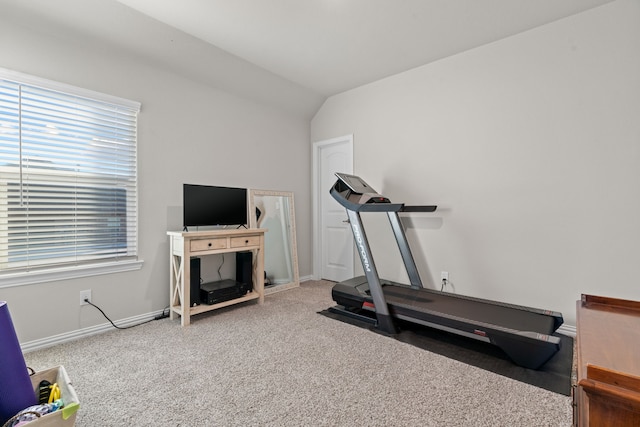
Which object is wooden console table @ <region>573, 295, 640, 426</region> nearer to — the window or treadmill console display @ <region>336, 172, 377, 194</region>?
treadmill console display @ <region>336, 172, 377, 194</region>

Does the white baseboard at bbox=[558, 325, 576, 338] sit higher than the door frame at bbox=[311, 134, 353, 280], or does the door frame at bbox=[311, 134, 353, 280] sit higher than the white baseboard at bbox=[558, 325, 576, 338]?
the door frame at bbox=[311, 134, 353, 280]

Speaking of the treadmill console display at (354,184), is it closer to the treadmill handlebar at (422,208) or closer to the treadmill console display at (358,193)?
the treadmill console display at (358,193)

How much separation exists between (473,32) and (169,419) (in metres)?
3.66

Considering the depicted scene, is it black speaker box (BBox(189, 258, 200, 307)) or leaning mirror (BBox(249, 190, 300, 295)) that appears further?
leaning mirror (BBox(249, 190, 300, 295))

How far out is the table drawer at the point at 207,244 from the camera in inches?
110

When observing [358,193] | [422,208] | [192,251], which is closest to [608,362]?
[358,193]

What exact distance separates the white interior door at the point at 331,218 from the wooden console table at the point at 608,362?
3.25 metres

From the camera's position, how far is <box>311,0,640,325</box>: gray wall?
2369mm

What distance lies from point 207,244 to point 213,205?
0.48m

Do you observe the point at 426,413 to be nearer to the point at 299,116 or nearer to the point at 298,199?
the point at 298,199

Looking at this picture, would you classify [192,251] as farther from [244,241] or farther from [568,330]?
[568,330]

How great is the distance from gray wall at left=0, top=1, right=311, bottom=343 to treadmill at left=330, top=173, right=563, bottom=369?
4.64ft

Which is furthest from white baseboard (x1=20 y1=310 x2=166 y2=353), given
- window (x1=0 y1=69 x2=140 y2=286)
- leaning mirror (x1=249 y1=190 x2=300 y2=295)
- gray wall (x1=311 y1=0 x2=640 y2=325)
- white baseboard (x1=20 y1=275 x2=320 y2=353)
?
gray wall (x1=311 y1=0 x2=640 y2=325)

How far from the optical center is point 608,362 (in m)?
0.61
